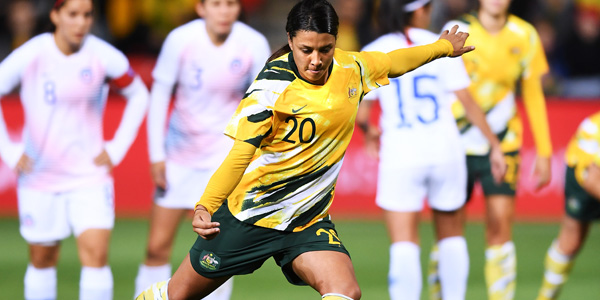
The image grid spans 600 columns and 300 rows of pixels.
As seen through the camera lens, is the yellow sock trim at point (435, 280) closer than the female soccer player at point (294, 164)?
No

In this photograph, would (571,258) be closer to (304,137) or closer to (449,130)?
(449,130)

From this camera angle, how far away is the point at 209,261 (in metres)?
4.43

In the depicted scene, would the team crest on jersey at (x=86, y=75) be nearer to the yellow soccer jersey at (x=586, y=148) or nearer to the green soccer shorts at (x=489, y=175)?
the green soccer shorts at (x=489, y=175)

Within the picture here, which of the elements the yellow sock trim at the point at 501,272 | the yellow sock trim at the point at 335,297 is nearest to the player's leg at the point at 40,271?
the yellow sock trim at the point at 335,297

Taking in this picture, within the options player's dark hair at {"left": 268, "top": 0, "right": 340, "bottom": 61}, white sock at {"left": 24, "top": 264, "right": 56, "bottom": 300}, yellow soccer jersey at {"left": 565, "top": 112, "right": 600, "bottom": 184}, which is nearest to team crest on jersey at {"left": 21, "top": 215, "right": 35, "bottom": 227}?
white sock at {"left": 24, "top": 264, "right": 56, "bottom": 300}

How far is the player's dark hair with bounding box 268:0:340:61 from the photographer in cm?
402

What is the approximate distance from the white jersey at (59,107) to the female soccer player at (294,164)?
51.5 inches

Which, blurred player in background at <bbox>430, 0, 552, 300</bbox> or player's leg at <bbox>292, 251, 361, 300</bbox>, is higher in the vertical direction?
player's leg at <bbox>292, 251, 361, 300</bbox>

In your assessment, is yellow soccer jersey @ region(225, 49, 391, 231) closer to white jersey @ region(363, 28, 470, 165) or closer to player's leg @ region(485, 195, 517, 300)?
white jersey @ region(363, 28, 470, 165)

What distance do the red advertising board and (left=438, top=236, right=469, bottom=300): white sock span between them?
493 cm

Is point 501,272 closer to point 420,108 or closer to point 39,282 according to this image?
point 420,108

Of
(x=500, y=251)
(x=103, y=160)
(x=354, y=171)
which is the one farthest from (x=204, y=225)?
(x=354, y=171)

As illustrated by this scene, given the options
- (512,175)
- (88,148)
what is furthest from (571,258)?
(88,148)

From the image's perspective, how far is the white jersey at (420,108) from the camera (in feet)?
18.2
